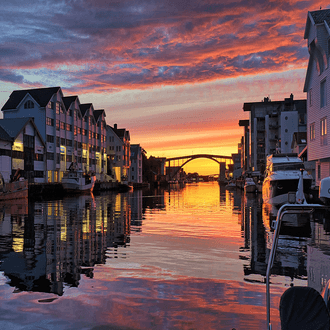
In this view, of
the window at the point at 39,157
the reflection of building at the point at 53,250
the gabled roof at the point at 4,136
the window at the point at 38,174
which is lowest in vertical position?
the reflection of building at the point at 53,250

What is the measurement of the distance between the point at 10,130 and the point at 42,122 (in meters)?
11.8

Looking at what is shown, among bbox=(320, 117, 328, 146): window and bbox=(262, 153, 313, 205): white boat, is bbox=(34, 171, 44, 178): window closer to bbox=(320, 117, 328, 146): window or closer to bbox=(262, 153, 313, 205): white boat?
bbox=(262, 153, 313, 205): white boat

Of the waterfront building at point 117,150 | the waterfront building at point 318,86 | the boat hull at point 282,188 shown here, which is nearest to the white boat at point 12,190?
the boat hull at point 282,188

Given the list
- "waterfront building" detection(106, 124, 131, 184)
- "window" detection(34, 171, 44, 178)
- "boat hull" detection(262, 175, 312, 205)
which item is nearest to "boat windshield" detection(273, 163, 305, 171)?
"boat hull" detection(262, 175, 312, 205)

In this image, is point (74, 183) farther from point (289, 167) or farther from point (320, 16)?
point (320, 16)

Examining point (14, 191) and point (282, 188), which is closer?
point (282, 188)

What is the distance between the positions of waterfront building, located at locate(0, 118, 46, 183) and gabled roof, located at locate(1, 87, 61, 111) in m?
8.46

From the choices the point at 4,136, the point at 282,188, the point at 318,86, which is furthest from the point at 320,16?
the point at 4,136

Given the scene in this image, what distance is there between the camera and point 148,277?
9422 mm

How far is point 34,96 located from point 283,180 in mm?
56658

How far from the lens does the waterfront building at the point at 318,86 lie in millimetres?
34250

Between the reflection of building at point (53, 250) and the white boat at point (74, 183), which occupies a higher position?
the white boat at point (74, 183)

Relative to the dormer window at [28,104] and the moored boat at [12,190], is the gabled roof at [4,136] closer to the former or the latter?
the moored boat at [12,190]

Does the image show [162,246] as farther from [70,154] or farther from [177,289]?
[70,154]
